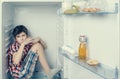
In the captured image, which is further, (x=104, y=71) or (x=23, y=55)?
(x=23, y=55)

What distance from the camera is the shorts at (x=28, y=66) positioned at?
74.1 inches

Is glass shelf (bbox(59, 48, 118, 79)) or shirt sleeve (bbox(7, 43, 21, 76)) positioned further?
shirt sleeve (bbox(7, 43, 21, 76))

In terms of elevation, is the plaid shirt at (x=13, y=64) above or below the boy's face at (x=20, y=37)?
below

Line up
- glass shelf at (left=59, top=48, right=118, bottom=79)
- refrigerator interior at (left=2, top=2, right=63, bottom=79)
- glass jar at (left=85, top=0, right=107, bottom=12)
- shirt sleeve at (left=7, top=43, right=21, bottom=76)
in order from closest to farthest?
glass shelf at (left=59, top=48, right=118, bottom=79)
glass jar at (left=85, top=0, right=107, bottom=12)
shirt sleeve at (left=7, top=43, right=21, bottom=76)
refrigerator interior at (left=2, top=2, right=63, bottom=79)

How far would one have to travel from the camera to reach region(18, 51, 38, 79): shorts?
1.88 m

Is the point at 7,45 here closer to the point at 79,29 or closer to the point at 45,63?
the point at 45,63

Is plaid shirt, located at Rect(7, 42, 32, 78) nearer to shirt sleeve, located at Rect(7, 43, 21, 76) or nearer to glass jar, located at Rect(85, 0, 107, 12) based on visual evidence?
shirt sleeve, located at Rect(7, 43, 21, 76)

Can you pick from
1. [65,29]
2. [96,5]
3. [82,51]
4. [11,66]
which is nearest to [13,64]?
[11,66]

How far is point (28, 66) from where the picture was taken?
6.19 ft

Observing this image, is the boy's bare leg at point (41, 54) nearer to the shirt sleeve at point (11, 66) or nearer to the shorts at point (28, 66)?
the shorts at point (28, 66)

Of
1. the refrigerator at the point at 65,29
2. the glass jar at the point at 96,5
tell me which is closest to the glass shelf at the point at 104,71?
the refrigerator at the point at 65,29

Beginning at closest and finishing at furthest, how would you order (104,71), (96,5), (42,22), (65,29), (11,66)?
(104,71)
(96,5)
(65,29)
(11,66)
(42,22)

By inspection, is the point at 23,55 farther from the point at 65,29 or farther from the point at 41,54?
the point at 65,29

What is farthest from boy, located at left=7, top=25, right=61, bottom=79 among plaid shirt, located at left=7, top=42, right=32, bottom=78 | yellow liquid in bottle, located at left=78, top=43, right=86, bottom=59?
yellow liquid in bottle, located at left=78, top=43, right=86, bottom=59
